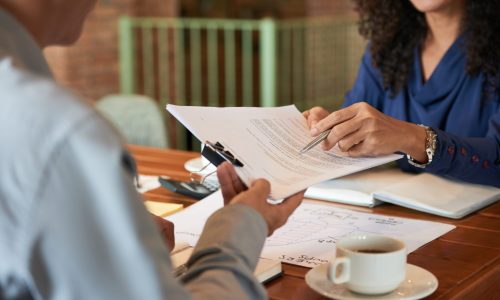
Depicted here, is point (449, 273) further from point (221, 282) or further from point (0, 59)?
point (0, 59)

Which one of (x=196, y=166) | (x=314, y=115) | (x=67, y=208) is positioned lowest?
(x=196, y=166)

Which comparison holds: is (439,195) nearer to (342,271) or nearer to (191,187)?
(191,187)

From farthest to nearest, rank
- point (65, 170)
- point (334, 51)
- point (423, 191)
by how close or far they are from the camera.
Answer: point (334, 51)
point (423, 191)
point (65, 170)

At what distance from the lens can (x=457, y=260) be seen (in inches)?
59.1

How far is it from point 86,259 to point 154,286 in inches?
2.7

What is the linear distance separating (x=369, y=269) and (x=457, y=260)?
1.05 feet

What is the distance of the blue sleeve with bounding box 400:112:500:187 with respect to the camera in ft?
6.35

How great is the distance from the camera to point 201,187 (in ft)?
6.49

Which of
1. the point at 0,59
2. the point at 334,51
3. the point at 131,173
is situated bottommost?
the point at 334,51

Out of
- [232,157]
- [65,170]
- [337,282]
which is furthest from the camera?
[232,157]

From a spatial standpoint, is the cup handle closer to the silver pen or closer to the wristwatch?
the silver pen

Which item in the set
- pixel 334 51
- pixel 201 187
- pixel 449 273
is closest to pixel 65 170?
pixel 449 273

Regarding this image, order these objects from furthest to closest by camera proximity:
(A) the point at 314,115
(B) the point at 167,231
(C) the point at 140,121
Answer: (C) the point at 140,121, (A) the point at 314,115, (B) the point at 167,231

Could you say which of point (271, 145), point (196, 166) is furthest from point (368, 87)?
point (271, 145)
